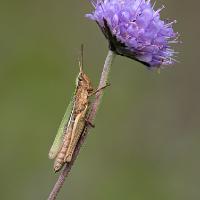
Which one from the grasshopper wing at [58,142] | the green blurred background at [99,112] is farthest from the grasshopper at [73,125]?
the green blurred background at [99,112]

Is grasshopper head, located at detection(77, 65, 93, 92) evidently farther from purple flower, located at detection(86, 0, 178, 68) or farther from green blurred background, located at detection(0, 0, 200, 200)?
green blurred background, located at detection(0, 0, 200, 200)

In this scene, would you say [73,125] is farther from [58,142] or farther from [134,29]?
[134,29]

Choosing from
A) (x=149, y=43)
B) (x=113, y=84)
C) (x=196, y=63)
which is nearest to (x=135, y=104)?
(x=113, y=84)

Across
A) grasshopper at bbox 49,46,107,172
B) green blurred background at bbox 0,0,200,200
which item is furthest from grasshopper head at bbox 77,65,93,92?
green blurred background at bbox 0,0,200,200

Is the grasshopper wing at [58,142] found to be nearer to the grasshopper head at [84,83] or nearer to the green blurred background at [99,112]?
the grasshopper head at [84,83]

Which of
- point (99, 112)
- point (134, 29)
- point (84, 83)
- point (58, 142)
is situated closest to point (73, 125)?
point (58, 142)

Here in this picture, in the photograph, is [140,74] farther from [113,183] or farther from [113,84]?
[113,183]
